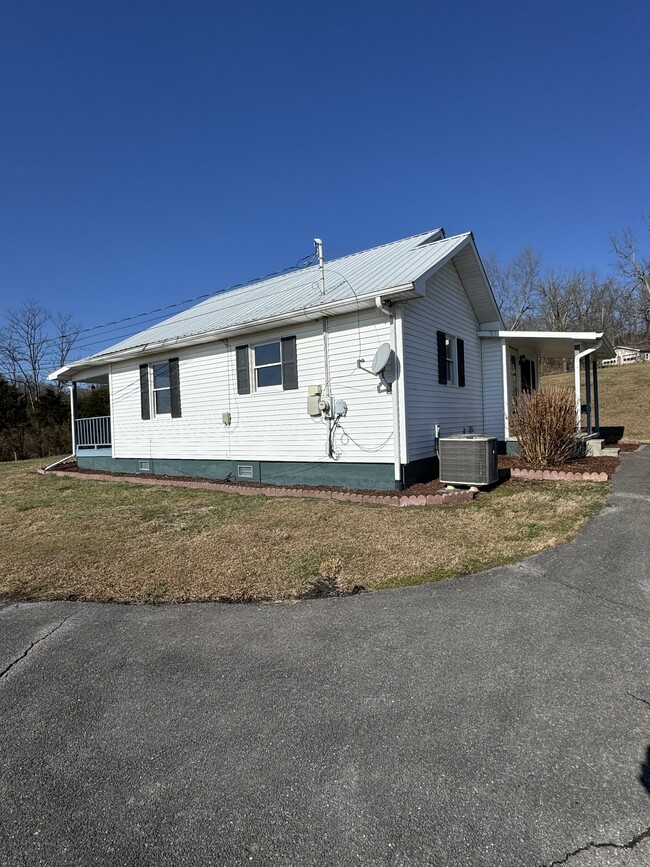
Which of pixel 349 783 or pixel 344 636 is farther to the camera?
pixel 344 636

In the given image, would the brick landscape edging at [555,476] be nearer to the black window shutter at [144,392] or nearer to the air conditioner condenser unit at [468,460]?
the air conditioner condenser unit at [468,460]

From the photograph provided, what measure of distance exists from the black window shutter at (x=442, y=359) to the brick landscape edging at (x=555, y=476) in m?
2.33

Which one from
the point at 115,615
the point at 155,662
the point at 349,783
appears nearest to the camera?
the point at 349,783

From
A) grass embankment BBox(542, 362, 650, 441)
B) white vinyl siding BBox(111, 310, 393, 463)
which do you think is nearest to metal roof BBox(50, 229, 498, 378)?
white vinyl siding BBox(111, 310, 393, 463)

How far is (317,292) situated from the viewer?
1010 cm

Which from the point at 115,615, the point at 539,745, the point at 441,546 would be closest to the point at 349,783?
the point at 539,745

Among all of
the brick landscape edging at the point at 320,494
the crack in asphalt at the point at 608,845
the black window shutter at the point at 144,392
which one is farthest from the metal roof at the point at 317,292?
the crack in asphalt at the point at 608,845

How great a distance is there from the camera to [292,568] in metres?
4.84

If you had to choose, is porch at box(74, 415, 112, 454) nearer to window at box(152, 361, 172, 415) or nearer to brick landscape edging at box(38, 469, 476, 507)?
brick landscape edging at box(38, 469, 476, 507)

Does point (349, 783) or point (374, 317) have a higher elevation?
point (374, 317)

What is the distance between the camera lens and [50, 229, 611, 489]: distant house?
873 centimetres

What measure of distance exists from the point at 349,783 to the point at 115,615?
2577 millimetres

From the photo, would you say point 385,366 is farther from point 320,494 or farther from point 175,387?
point 175,387

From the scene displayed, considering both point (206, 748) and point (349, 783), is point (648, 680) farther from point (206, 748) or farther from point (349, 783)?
point (206, 748)
